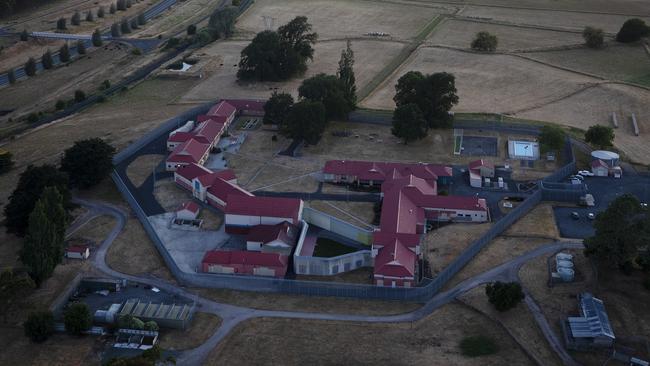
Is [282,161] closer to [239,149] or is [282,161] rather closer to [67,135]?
[239,149]

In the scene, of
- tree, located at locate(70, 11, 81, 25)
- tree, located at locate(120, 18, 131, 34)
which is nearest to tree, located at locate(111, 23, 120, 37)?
tree, located at locate(120, 18, 131, 34)

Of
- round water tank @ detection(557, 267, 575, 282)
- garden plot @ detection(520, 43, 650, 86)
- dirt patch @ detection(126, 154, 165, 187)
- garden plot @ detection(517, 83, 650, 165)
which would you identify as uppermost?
garden plot @ detection(520, 43, 650, 86)

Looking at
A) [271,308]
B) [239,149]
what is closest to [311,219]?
[271,308]

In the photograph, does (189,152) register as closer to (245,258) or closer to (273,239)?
(273,239)

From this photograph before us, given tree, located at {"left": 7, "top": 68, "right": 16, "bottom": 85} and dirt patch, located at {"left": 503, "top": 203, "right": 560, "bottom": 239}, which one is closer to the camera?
dirt patch, located at {"left": 503, "top": 203, "right": 560, "bottom": 239}

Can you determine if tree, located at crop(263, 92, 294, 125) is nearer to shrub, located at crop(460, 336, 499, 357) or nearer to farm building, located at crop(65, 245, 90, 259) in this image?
farm building, located at crop(65, 245, 90, 259)

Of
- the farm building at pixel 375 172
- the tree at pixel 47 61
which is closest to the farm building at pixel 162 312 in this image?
the farm building at pixel 375 172

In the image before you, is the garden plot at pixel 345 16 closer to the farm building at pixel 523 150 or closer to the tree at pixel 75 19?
the tree at pixel 75 19
